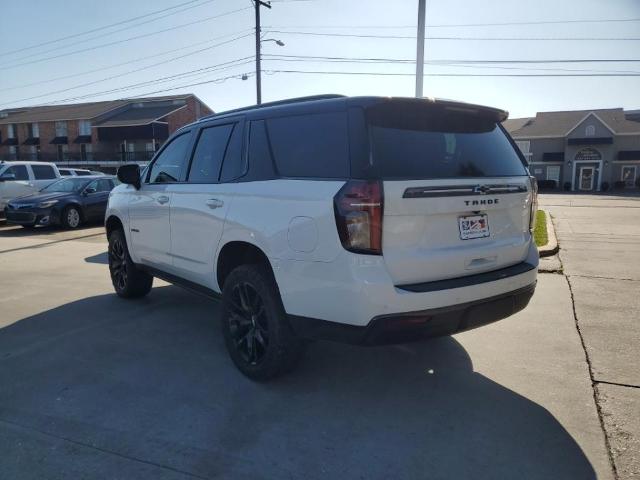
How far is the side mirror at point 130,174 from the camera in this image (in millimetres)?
5185

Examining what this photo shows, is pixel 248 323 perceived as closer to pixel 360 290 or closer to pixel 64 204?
pixel 360 290

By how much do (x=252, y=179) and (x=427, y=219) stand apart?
53.5 inches

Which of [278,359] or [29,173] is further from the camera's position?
[29,173]

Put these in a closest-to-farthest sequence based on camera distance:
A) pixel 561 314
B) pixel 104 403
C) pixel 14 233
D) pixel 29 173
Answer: pixel 104 403, pixel 561 314, pixel 14 233, pixel 29 173

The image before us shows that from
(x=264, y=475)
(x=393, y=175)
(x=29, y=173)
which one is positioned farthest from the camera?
(x=29, y=173)

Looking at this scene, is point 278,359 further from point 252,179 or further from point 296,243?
point 252,179

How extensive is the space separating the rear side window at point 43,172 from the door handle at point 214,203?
15.2m

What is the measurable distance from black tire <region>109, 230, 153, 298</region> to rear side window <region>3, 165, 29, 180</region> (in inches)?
480

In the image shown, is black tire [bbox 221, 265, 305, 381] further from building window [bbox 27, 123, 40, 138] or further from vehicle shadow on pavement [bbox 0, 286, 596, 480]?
building window [bbox 27, 123, 40, 138]

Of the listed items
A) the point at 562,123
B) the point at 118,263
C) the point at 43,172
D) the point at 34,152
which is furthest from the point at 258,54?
the point at 34,152

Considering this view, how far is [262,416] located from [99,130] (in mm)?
53075

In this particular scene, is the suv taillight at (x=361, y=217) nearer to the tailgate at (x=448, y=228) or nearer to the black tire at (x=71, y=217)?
the tailgate at (x=448, y=228)

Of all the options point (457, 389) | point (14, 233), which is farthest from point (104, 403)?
point (14, 233)

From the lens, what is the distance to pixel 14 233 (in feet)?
42.6
